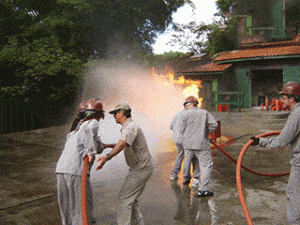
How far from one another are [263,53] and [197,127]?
15.4 meters

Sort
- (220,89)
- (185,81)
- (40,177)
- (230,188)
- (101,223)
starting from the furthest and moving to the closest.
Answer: (185,81)
(220,89)
(40,177)
(230,188)
(101,223)

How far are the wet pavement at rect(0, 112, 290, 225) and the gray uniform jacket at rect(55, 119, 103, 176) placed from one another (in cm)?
146

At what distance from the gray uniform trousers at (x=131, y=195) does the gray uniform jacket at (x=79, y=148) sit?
609 mm

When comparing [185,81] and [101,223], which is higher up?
[185,81]

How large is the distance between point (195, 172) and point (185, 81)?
16.8m

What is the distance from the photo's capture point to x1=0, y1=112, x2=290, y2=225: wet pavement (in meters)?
4.59

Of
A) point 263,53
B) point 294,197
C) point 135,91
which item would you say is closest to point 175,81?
point 135,91

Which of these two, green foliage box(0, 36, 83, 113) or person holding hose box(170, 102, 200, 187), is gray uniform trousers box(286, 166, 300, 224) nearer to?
person holding hose box(170, 102, 200, 187)

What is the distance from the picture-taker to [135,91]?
70.0 ft

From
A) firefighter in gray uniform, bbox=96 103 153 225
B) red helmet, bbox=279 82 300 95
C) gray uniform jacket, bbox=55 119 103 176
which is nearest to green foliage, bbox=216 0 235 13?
red helmet, bbox=279 82 300 95

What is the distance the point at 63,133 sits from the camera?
46.6 ft

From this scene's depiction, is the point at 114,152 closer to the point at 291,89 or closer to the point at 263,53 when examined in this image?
the point at 291,89

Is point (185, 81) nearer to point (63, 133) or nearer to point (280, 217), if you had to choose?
point (63, 133)

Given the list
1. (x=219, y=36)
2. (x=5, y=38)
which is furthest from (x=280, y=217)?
(x=5, y=38)
